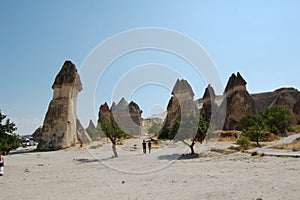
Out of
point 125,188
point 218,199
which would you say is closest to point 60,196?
point 125,188

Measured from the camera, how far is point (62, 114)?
29.9 meters

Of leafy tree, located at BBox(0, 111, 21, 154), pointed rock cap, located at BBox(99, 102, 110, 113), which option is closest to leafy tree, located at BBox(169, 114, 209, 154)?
leafy tree, located at BBox(0, 111, 21, 154)

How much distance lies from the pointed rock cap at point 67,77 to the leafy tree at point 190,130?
16.6 m

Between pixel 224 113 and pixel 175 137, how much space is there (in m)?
31.8

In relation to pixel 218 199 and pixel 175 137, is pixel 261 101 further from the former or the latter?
pixel 218 199

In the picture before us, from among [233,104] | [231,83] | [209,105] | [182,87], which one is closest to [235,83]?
[231,83]

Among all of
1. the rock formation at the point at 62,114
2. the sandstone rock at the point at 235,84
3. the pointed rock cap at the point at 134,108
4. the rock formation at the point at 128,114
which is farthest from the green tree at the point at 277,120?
the pointed rock cap at the point at 134,108

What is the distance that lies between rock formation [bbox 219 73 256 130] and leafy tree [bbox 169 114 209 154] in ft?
91.2

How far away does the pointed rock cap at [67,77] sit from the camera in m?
31.3

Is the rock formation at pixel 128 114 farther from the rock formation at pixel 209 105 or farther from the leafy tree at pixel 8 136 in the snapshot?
the leafy tree at pixel 8 136

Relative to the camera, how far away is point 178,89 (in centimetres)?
5328

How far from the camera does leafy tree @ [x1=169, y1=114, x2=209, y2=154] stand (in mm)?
19609

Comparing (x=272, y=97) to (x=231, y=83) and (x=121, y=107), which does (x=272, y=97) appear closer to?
(x=231, y=83)

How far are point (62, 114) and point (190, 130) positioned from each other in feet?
55.1
